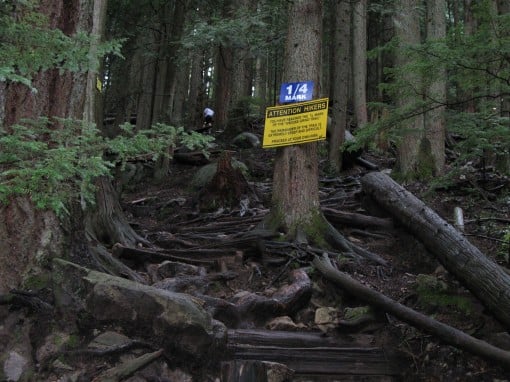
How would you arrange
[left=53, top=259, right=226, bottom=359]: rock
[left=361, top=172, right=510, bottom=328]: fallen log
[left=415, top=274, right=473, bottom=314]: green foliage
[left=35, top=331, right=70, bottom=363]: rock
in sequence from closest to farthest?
[left=35, top=331, right=70, bottom=363]: rock, [left=53, top=259, right=226, bottom=359]: rock, [left=361, top=172, right=510, bottom=328]: fallen log, [left=415, top=274, right=473, bottom=314]: green foliage

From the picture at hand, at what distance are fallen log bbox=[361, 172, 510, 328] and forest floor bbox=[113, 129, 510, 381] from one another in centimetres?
25

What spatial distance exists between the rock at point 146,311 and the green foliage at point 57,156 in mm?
1017

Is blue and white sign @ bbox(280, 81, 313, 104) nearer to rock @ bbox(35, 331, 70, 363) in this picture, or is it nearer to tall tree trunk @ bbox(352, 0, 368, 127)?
rock @ bbox(35, 331, 70, 363)

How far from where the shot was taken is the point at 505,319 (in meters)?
4.66

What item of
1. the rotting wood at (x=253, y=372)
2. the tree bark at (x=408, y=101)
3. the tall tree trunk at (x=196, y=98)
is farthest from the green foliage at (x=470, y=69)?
the tall tree trunk at (x=196, y=98)

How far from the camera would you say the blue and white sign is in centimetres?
744

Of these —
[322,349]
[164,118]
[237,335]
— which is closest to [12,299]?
[237,335]

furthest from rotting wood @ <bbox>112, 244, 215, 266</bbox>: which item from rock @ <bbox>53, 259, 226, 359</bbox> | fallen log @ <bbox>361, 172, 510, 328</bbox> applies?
fallen log @ <bbox>361, 172, 510, 328</bbox>

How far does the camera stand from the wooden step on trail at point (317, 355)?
15.5ft

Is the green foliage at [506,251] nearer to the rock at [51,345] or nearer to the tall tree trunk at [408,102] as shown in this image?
the tall tree trunk at [408,102]

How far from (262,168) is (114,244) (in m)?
6.94

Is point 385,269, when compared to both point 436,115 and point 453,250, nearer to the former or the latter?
point 453,250

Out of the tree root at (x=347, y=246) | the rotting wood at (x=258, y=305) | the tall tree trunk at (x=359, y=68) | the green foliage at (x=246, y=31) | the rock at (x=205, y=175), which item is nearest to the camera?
the rotting wood at (x=258, y=305)

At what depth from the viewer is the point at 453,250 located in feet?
18.5
